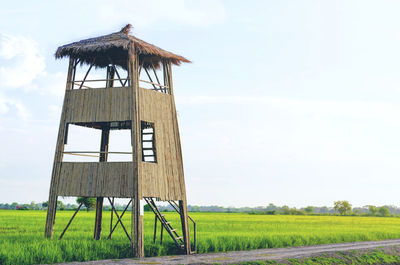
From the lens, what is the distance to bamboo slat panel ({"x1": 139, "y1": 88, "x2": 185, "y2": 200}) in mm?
20000

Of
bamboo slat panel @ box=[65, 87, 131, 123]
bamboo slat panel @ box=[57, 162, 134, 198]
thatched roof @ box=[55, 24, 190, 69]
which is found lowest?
bamboo slat panel @ box=[57, 162, 134, 198]

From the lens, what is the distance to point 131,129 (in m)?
19.8

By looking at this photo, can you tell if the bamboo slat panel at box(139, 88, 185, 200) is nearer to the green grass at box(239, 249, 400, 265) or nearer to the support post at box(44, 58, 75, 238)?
the support post at box(44, 58, 75, 238)

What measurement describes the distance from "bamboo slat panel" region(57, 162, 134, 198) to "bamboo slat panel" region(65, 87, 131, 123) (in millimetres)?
1812

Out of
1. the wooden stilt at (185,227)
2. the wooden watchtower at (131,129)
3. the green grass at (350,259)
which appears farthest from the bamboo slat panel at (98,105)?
the green grass at (350,259)

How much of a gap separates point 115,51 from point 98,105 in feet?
8.86

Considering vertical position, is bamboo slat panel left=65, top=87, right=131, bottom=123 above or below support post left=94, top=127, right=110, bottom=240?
above

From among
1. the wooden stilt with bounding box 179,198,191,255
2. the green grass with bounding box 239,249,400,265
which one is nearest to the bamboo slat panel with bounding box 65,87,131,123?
the wooden stilt with bounding box 179,198,191,255

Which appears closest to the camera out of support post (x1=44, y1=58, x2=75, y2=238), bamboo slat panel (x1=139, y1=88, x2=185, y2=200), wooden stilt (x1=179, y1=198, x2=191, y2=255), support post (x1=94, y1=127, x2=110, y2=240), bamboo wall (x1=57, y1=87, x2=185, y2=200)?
bamboo wall (x1=57, y1=87, x2=185, y2=200)

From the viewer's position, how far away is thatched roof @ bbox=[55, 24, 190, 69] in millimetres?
20625

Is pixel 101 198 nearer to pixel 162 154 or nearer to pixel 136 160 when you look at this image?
pixel 162 154

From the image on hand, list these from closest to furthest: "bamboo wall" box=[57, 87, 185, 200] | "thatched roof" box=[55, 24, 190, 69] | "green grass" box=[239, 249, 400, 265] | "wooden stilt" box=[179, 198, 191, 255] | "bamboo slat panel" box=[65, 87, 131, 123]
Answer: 1. "bamboo wall" box=[57, 87, 185, 200]
2. "green grass" box=[239, 249, 400, 265]
3. "bamboo slat panel" box=[65, 87, 131, 123]
4. "thatched roof" box=[55, 24, 190, 69]
5. "wooden stilt" box=[179, 198, 191, 255]

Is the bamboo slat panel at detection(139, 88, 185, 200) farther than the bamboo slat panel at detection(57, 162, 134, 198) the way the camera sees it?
Yes

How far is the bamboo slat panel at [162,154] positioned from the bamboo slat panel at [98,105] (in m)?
0.73
